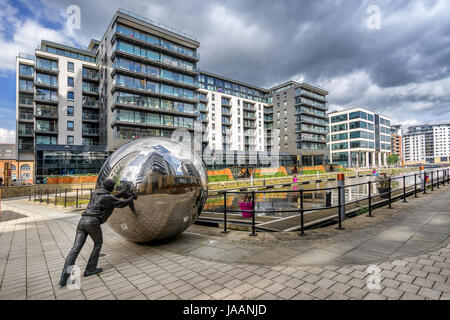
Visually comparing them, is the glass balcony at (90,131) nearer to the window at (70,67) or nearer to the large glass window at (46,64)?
the window at (70,67)

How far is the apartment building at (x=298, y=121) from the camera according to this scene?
227 feet

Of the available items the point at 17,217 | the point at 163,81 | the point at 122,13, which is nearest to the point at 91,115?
the point at 163,81

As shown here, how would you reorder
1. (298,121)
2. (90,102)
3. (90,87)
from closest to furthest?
(90,102)
(90,87)
(298,121)

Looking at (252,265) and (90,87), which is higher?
(90,87)

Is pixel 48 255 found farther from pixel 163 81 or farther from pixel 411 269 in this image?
pixel 163 81

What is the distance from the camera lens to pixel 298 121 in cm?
6912

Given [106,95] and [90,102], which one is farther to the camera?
[90,102]

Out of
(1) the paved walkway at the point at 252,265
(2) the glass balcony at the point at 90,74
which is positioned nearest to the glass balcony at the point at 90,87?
(2) the glass balcony at the point at 90,74

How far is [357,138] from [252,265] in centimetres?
9183

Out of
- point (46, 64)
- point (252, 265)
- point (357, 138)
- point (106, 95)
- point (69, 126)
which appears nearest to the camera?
point (252, 265)

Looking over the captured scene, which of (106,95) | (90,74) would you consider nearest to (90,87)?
(90,74)

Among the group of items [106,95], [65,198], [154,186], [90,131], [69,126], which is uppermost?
[106,95]

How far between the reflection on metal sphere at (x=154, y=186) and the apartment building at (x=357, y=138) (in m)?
85.4

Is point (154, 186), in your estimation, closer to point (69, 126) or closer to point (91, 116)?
point (69, 126)
